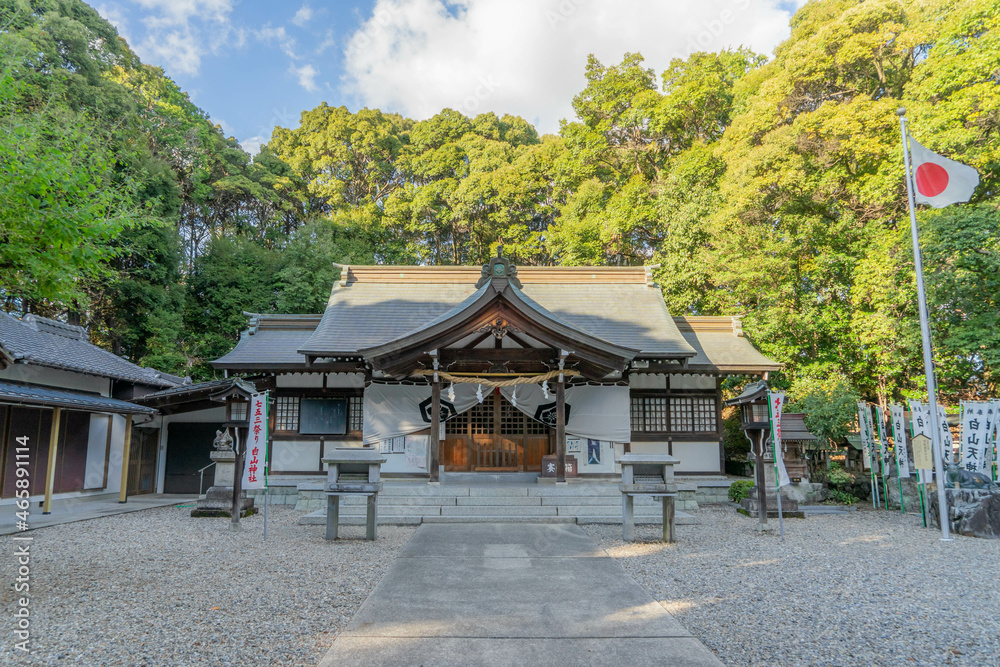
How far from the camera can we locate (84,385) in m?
14.2

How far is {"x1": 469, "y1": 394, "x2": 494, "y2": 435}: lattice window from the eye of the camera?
14.0 m

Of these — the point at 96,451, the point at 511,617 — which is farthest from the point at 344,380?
the point at 511,617

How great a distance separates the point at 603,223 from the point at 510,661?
21.4 metres

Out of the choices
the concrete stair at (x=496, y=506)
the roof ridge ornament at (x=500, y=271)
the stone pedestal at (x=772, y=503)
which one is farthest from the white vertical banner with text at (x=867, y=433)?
the roof ridge ornament at (x=500, y=271)

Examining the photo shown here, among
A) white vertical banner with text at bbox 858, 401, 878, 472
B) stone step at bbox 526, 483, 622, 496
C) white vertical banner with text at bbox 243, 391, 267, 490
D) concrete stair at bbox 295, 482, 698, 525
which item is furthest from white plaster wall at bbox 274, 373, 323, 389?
white vertical banner with text at bbox 858, 401, 878, 472

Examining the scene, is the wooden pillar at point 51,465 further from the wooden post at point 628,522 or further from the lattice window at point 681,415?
the lattice window at point 681,415

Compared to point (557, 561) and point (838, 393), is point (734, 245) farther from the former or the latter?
point (557, 561)

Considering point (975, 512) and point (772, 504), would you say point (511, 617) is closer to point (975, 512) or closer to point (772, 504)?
point (772, 504)

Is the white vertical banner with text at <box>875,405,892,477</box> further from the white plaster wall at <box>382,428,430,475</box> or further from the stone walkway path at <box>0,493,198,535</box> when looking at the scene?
the stone walkway path at <box>0,493,198,535</box>

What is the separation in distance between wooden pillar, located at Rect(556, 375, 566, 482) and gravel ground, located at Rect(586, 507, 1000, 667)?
2.20 m

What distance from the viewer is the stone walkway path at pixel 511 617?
405 centimetres

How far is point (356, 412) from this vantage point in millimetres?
14281

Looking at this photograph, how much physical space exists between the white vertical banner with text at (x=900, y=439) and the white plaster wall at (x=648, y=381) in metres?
5.07

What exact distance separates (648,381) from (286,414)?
32.0ft
